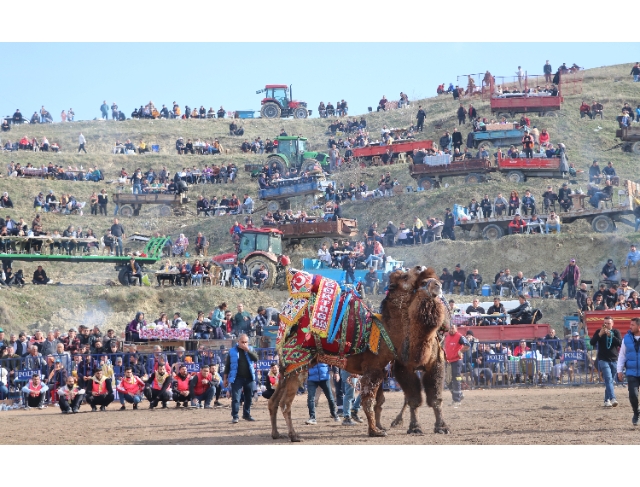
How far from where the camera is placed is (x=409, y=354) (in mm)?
12602

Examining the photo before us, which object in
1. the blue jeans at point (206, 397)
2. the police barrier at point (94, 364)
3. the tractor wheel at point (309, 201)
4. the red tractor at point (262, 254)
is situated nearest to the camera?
the blue jeans at point (206, 397)

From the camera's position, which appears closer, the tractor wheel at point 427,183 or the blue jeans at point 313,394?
the blue jeans at point 313,394

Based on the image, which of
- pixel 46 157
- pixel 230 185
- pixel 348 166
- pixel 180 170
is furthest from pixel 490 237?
pixel 46 157

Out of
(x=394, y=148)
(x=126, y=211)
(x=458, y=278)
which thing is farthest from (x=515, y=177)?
(x=126, y=211)

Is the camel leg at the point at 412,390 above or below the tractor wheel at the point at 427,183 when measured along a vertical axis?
below

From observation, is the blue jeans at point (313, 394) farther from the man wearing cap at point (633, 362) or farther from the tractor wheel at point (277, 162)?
the tractor wheel at point (277, 162)

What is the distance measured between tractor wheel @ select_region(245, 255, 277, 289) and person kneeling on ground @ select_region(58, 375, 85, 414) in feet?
48.4

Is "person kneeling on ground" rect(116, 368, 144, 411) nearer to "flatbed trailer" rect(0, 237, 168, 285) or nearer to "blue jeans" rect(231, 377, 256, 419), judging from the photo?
"blue jeans" rect(231, 377, 256, 419)

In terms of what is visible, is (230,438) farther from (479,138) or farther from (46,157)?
(46,157)

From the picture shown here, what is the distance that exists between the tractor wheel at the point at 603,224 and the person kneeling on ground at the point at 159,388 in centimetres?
2215

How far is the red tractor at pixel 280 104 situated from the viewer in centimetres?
6800

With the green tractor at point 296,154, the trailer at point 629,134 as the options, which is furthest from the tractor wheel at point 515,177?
the green tractor at point 296,154

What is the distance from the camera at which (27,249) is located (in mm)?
35062

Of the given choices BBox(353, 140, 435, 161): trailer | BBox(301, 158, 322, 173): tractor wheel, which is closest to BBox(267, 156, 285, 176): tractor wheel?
BBox(301, 158, 322, 173): tractor wheel
